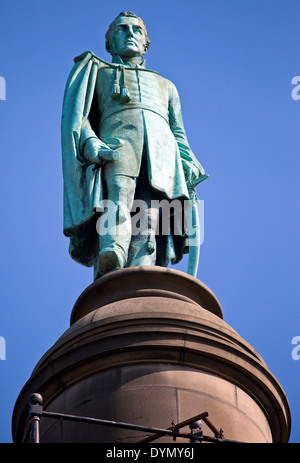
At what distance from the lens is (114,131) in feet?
60.9

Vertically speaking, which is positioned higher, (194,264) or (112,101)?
(112,101)

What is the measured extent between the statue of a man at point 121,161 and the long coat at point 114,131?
0.01 m

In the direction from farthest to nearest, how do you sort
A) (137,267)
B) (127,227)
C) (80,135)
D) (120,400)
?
(80,135)
(127,227)
(137,267)
(120,400)

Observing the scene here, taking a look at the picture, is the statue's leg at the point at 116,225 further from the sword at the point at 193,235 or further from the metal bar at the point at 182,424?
the metal bar at the point at 182,424

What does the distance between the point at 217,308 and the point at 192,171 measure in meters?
3.42

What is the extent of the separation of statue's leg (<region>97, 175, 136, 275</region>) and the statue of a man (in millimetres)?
14

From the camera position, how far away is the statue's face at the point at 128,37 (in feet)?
65.9

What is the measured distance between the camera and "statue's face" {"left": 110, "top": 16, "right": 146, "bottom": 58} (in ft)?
65.9

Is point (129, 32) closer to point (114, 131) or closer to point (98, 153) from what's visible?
point (114, 131)

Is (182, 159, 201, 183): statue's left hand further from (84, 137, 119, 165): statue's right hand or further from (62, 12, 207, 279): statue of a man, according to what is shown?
(84, 137, 119, 165): statue's right hand

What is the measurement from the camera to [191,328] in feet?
48.0

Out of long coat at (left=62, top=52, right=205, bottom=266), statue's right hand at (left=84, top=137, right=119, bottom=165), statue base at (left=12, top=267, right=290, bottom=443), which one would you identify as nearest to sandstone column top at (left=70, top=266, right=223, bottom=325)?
statue base at (left=12, top=267, right=290, bottom=443)

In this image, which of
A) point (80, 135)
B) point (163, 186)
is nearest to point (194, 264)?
point (163, 186)

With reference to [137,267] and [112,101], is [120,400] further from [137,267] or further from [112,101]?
[112,101]
